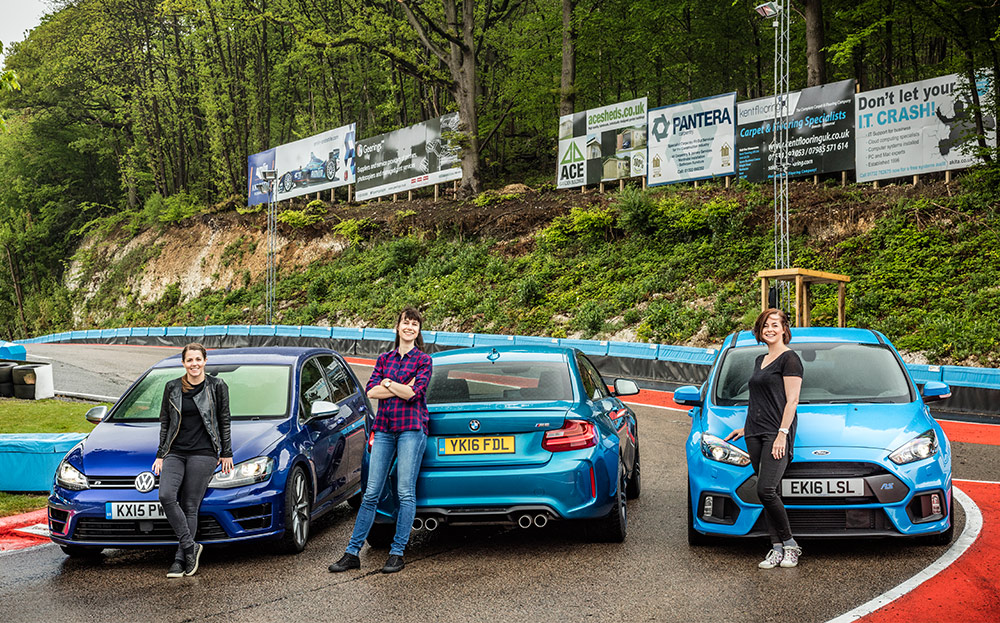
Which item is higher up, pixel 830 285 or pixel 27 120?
pixel 27 120

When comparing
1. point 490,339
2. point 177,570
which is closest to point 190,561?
point 177,570

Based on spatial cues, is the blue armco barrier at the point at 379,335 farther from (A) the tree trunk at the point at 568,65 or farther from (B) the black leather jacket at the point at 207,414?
(B) the black leather jacket at the point at 207,414

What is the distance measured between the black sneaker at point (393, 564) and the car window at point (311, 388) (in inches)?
73.5

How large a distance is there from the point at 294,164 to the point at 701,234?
24.3 meters

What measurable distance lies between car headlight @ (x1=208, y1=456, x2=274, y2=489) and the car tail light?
84.6 inches

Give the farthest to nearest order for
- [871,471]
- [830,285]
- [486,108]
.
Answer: [486,108]
[830,285]
[871,471]

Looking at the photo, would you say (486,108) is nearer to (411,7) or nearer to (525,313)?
(411,7)

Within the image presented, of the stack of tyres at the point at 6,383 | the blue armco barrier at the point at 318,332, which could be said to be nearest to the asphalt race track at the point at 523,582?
the stack of tyres at the point at 6,383

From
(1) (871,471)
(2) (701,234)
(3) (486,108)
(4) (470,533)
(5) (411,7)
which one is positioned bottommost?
(4) (470,533)

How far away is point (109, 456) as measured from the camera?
6.77 meters

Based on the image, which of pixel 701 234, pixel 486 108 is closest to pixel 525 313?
pixel 701 234

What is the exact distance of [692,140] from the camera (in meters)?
28.6

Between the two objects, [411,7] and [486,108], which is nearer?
[411,7]

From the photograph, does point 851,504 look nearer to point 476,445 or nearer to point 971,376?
point 476,445
